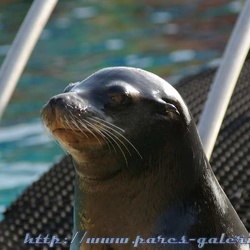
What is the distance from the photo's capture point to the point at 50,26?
38.5ft

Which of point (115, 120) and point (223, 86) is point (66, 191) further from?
point (115, 120)

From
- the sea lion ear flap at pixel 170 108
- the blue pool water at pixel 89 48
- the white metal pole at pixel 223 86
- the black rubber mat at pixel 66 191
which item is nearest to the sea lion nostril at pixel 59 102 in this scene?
the sea lion ear flap at pixel 170 108

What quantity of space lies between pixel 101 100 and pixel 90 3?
1038 centimetres

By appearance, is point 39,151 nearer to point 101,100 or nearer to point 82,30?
point 82,30

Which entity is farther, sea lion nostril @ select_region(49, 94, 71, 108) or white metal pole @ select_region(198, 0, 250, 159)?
white metal pole @ select_region(198, 0, 250, 159)

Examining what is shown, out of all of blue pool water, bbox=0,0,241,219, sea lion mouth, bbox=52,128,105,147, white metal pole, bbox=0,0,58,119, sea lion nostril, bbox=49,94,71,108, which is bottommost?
blue pool water, bbox=0,0,241,219

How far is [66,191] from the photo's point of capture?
495cm

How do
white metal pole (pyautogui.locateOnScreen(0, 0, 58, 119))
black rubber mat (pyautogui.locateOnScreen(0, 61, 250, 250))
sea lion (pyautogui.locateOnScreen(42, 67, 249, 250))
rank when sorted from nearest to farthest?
sea lion (pyautogui.locateOnScreen(42, 67, 249, 250)) < white metal pole (pyautogui.locateOnScreen(0, 0, 58, 119)) < black rubber mat (pyautogui.locateOnScreen(0, 61, 250, 250))

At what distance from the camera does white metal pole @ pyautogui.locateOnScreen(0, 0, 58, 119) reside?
11.6 ft

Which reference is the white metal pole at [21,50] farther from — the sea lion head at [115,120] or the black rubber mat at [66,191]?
the sea lion head at [115,120]

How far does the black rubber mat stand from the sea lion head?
5.59 ft

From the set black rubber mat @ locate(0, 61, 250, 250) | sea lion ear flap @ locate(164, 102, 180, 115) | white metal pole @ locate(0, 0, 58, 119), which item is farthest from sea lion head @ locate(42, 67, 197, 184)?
black rubber mat @ locate(0, 61, 250, 250)

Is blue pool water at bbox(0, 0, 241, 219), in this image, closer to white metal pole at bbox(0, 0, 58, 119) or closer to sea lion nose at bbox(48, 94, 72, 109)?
white metal pole at bbox(0, 0, 58, 119)

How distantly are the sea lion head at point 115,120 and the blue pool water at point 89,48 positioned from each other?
4690mm
